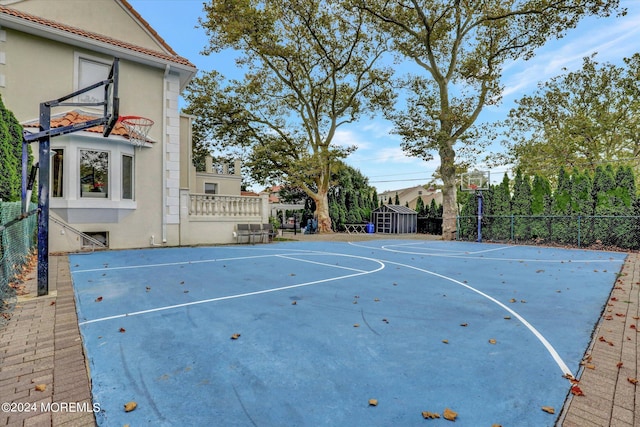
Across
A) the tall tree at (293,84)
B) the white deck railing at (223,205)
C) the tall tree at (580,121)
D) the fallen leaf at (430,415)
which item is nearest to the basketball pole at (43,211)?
the fallen leaf at (430,415)

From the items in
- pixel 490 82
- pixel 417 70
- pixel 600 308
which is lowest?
pixel 600 308

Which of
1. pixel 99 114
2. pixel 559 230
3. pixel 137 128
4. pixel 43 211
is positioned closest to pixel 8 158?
pixel 43 211

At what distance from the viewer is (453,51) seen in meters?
19.5

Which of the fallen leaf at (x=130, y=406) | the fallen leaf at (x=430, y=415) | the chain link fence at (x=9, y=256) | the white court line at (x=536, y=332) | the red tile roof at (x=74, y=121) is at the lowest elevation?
the white court line at (x=536, y=332)

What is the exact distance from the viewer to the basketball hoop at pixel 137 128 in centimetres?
1181

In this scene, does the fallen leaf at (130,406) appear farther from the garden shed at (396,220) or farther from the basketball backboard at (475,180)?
the garden shed at (396,220)

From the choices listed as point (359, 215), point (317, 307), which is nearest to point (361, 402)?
point (317, 307)

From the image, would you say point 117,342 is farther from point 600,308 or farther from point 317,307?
point 600,308

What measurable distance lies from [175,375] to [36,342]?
1.84 meters

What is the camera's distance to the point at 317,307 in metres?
4.88

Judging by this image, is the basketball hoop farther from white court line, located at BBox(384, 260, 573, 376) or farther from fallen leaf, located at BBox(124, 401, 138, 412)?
white court line, located at BBox(384, 260, 573, 376)

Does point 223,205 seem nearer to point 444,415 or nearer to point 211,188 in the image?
point 211,188

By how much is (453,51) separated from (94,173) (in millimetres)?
20256

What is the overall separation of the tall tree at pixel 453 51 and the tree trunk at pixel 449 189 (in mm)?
59
